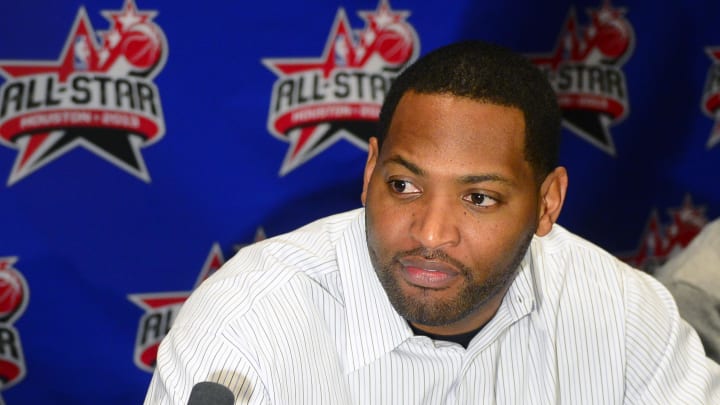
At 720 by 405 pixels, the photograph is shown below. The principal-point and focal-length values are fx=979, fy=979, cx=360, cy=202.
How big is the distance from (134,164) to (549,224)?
112 cm

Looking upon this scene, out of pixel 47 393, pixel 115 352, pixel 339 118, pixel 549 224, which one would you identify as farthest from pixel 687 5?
pixel 47 393

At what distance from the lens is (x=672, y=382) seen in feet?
5.70

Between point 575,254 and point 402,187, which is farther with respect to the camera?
point 575,254

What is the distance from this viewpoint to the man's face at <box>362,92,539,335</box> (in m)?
1.51

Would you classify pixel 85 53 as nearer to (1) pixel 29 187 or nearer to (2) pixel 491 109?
(1) pixel 29 187

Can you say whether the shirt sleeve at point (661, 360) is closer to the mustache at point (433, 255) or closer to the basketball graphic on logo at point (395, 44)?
the mustache at point (433, 255)

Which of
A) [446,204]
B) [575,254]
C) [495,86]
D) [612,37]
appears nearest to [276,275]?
[446,204]

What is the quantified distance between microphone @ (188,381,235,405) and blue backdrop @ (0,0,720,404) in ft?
5.31

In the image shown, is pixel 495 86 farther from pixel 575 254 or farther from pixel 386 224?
pixel 575 254

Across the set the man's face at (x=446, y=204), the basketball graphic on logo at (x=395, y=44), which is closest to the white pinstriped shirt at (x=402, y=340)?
the man's face at (x=446, y=204)

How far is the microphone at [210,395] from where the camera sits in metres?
0.81

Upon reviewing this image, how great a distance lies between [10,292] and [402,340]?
3.90 ft

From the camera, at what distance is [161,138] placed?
2398 millimetres

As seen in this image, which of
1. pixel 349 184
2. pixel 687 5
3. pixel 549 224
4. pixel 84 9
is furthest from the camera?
pixel 687 5
